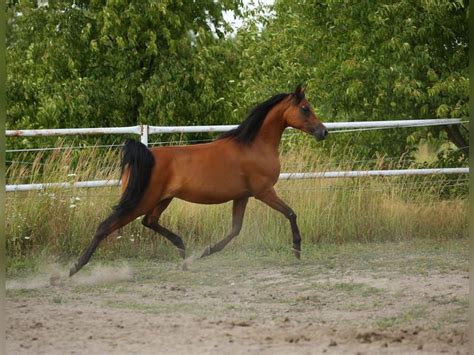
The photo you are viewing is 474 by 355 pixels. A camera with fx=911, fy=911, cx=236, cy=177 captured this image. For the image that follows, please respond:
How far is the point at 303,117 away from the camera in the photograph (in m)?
9.02

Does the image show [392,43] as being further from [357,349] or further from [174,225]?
[357,349]

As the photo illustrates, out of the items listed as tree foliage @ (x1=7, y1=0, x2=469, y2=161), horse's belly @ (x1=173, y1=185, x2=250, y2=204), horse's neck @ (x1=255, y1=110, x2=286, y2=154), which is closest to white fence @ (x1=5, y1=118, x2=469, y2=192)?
horse's belly @ (x1=173, y1=185, x2=250, y2=204)

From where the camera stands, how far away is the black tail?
8242 millimetres

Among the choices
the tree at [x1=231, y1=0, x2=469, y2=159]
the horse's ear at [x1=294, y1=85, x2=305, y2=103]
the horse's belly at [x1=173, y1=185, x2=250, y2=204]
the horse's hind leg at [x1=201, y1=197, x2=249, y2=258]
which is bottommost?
the horse's hind leg at [x1=201, y1=197, x2=249, y2=258]

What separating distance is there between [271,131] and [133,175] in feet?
5.13

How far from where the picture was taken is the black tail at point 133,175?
27.0 feet

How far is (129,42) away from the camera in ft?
50.5

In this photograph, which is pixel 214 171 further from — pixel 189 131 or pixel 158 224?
pixel 189 131

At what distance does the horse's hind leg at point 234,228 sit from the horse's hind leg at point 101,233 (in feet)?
3.02

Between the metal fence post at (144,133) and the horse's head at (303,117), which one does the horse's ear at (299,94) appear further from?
the metal fence post at (144,133)

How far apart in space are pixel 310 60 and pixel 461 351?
9812mm

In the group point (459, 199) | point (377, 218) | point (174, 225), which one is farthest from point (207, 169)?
point (459, 199)

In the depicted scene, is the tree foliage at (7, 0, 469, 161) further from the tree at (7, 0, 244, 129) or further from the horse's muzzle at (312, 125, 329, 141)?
the horse's muzzle at (312, 125, 329, 141)

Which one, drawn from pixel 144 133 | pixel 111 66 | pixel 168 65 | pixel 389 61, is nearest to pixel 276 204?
pixel 144 133
